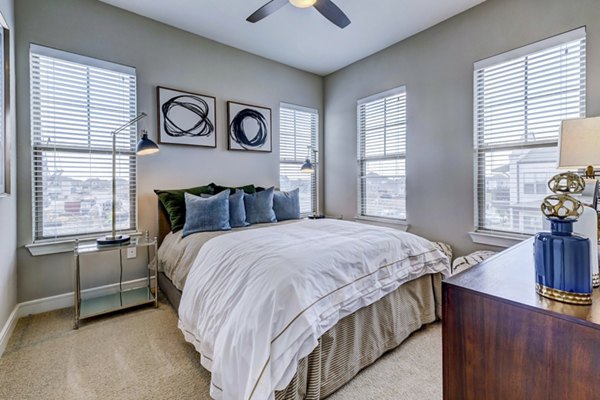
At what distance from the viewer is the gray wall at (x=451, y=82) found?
2420mm

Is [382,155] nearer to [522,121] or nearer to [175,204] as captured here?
[522,121]

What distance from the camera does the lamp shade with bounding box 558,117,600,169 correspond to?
1.72 m

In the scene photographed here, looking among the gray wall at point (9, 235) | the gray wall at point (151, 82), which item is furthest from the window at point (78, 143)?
the gray wall at point (9, 235)

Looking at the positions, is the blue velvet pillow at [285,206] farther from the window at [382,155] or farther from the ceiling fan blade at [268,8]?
the ceiling fan blade at [268,8]

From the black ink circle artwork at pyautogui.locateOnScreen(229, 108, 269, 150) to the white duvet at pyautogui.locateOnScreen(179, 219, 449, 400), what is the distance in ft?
6.12

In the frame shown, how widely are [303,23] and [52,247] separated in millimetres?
3369

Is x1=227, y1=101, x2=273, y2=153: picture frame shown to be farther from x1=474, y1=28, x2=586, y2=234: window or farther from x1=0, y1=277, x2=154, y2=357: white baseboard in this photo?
x1=474, y1=28, x2=586, y2=234: window

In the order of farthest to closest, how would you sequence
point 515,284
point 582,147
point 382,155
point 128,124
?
1. point 382,155
2. point 128,124
3. point 582,147
4. point 515,284

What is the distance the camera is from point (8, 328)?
2.14 meters

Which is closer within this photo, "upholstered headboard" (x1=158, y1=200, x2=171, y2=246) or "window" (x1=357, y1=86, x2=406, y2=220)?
"upholstered headboard" (x1=158, y1=200, x2=171, y2=246)

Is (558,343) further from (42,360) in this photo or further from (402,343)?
(42,360)

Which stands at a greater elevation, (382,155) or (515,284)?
(382,155)

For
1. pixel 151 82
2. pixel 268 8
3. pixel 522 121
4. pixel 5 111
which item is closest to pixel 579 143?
pixel 522 121

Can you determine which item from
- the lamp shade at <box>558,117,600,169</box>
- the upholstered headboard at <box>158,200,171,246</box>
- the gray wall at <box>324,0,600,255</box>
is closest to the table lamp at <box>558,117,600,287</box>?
the lamp shade at <box>558,117,600,169</box>
